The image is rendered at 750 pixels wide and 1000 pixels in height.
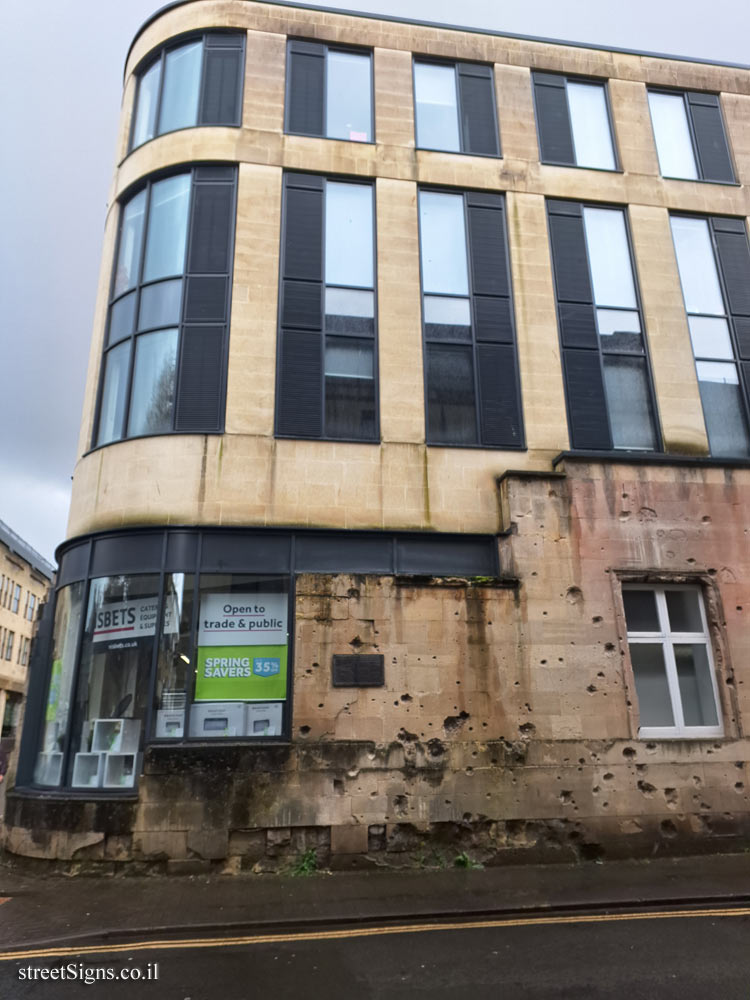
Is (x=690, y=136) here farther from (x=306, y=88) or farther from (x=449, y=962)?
(x=449, y=962)

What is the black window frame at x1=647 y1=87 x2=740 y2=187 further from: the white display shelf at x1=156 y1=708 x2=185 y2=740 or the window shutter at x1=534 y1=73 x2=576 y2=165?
the white display shelf at x1=156 y1=708 x2=185 y2=740

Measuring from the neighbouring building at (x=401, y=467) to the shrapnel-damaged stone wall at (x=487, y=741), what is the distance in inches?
1.8

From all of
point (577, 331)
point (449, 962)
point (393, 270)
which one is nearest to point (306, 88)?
point (393, 270)

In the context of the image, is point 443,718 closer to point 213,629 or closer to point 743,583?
point 213,629

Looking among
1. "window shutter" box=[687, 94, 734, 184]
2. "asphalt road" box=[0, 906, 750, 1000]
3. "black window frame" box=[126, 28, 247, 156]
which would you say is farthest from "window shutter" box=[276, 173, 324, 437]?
"window shutter" box=[687, 94, 734, 184]

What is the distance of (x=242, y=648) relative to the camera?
404 inches

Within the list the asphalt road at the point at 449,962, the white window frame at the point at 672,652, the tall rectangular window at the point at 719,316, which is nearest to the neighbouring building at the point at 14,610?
the asphalt road at the point at 449,962

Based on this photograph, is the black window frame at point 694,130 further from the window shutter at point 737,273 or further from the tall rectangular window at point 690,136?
the window shutter at point 737,273

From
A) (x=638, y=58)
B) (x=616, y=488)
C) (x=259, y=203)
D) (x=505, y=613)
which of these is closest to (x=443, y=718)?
(x=505, y=613)

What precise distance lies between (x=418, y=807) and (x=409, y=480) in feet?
17.3

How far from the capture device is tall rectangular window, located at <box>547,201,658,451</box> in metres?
12.6

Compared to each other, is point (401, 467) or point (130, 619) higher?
point (401, 467)

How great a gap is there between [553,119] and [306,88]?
18.2 feet

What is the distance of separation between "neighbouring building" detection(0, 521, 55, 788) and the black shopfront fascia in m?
38.7
